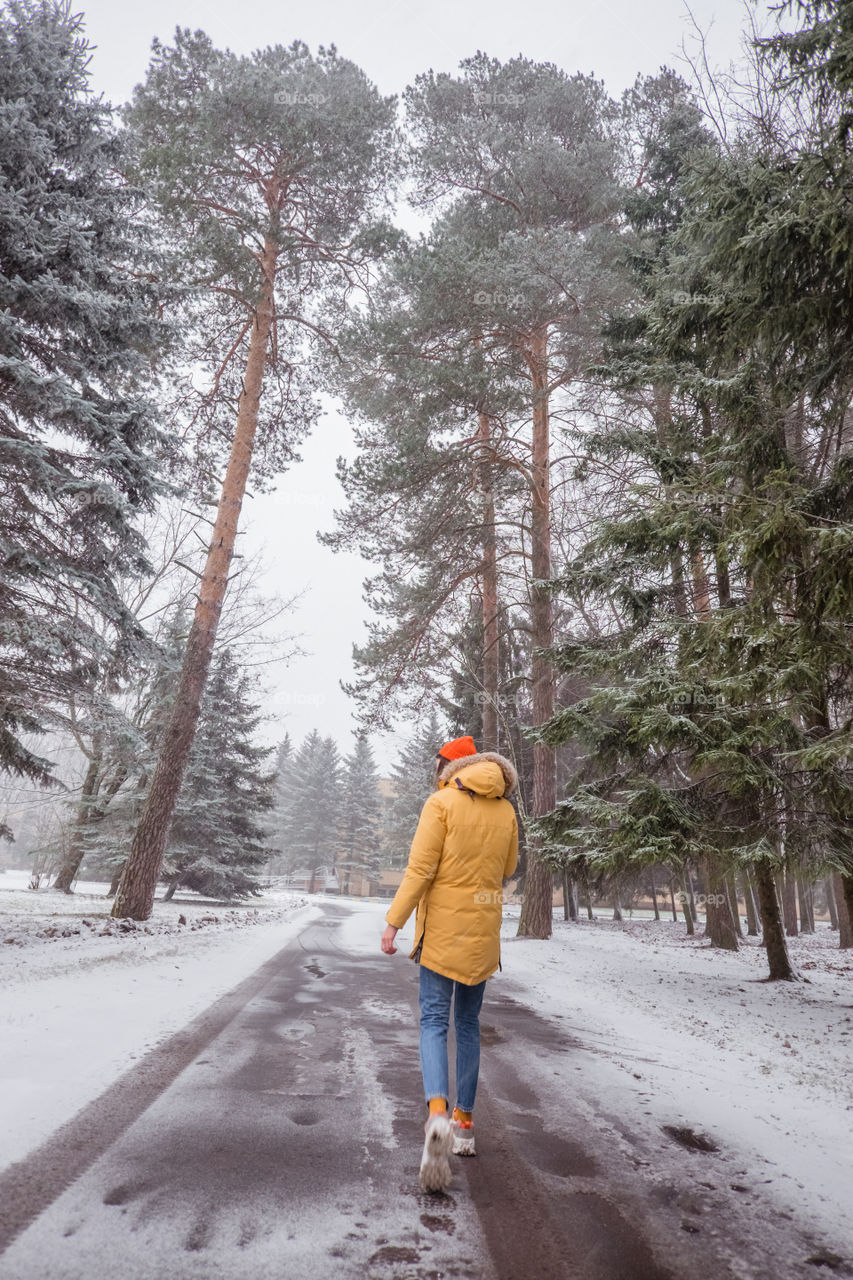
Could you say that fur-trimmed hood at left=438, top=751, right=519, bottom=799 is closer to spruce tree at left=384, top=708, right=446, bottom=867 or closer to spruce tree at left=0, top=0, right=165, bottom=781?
spruce tree at left=0, top=0, right=165, bottom=781

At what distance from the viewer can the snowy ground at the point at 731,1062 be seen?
116 inches

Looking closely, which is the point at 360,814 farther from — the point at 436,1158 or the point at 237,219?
the point at 436,1158

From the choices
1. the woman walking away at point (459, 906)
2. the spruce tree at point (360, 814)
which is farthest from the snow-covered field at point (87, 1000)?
the spruce tree at point (360, 814)

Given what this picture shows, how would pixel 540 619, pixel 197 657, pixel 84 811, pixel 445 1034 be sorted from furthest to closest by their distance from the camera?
pixel 84 811
pixel 540 619
pixel 197 657
pixel 445 1034

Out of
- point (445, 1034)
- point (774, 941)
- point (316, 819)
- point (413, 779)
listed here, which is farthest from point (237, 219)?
point (316, 819)

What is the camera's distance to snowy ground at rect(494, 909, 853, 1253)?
2.95m

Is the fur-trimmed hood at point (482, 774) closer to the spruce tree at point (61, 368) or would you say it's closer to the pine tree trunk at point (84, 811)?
the spruce tree at point (61, 368)

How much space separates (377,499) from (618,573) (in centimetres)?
622

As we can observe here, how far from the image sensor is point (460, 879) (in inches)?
130

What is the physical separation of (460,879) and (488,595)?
14.3m

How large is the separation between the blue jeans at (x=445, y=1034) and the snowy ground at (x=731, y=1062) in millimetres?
893

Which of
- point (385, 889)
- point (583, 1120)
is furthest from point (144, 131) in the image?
point (385, 889)

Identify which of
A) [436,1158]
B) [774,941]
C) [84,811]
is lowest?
[436,1158]

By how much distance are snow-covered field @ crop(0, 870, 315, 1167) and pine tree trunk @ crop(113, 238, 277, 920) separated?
82 centimetres
